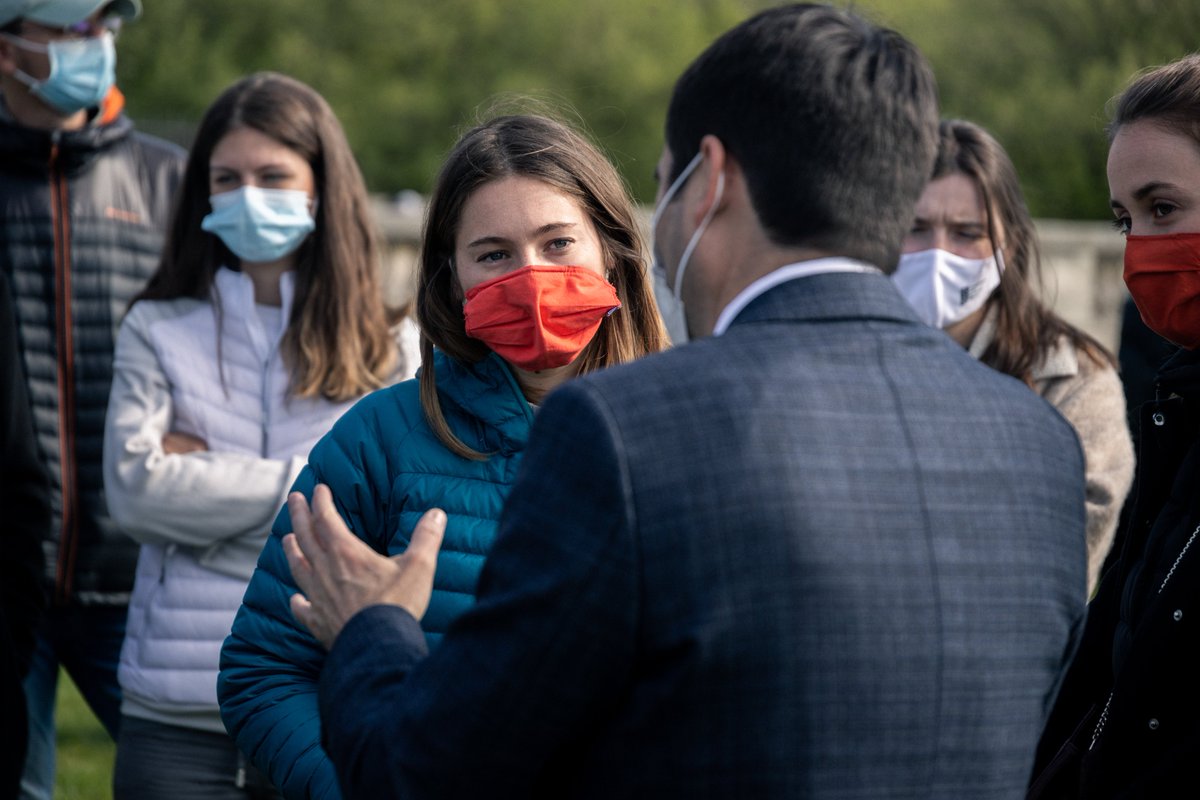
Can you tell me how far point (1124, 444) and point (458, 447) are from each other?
2400mm

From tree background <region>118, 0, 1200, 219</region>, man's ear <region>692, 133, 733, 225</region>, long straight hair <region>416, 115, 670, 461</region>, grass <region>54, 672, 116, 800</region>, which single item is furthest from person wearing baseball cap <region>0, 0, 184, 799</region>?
tree background <region>118, 0, 1200, 219</region>

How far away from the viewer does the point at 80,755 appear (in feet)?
20.2

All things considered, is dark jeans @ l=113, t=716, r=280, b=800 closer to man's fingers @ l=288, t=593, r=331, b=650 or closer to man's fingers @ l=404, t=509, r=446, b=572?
man's fingers @ l=288, t=593, r=331, b=650

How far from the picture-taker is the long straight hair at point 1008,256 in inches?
170

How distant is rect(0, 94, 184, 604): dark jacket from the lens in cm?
444

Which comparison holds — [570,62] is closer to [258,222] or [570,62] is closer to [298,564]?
[258,222]

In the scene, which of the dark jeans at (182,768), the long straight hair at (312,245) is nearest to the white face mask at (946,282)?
the long straight hair at (312,245)

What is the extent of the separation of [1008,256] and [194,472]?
2.53 m

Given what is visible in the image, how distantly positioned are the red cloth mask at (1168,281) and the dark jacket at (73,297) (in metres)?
3.13

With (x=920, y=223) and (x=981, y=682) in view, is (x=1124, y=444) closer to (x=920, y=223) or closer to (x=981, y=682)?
(x=920, y=223)

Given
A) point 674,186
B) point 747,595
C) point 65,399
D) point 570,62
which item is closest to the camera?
point 747,595

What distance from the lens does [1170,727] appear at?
2.50m

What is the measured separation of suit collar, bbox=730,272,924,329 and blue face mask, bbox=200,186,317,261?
257cm

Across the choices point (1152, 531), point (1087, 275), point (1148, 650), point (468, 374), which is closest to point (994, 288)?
point (1152, 531)
